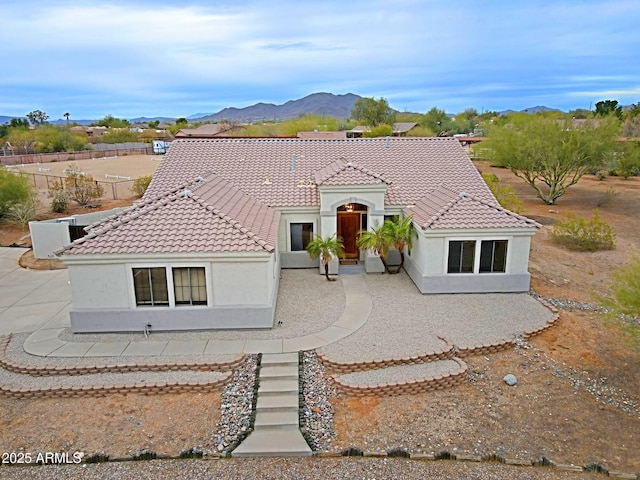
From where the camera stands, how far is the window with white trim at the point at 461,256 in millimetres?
A: 16969

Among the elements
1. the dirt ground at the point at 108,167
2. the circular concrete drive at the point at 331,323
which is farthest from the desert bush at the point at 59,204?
the dirt ground at the point at 108,167

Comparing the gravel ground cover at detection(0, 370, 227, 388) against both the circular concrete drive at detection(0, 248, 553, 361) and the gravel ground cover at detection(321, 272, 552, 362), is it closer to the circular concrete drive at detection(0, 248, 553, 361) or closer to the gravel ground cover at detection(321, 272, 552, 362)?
the circular concrete drive at detection(0, 248, 553, 361)

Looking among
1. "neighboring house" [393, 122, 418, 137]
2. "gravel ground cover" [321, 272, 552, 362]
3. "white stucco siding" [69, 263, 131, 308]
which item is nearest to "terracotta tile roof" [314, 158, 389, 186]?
"gravel ground cover" [321, 272, 552, 362]

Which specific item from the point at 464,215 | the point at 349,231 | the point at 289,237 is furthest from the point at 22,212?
the point at 464,215

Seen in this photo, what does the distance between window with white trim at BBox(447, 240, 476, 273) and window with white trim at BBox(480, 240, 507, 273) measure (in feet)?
1.24

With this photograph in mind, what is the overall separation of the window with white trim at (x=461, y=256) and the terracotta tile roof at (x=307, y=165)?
3.51 metres

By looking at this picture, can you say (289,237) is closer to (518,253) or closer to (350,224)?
(350,224)

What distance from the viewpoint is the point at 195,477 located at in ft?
28.8

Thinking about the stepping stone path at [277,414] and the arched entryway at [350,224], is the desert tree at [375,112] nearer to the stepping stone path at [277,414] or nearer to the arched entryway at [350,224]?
the arched entryway at [350,224]

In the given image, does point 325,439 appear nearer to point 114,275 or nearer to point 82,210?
point 114,275

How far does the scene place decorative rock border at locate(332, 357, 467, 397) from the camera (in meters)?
11.4

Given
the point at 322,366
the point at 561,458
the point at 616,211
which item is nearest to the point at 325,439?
the point at 322,366

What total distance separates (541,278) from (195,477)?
1619cm

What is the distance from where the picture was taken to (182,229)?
1459 cm
